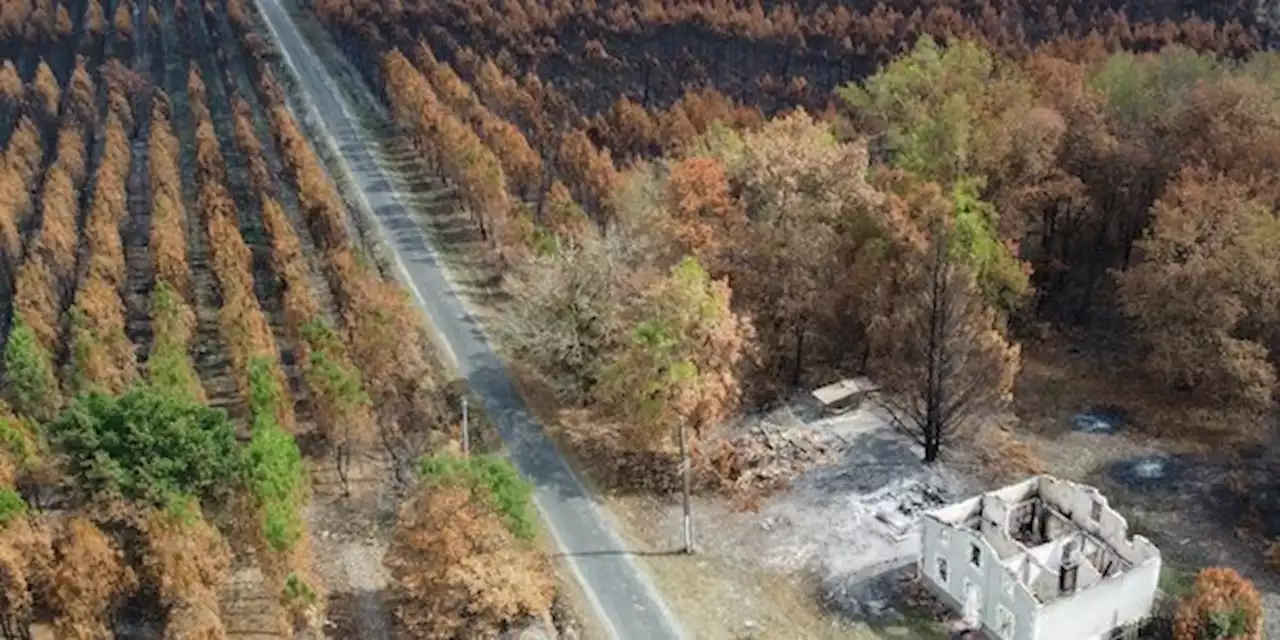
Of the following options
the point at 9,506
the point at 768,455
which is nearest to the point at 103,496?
the point at 9,506

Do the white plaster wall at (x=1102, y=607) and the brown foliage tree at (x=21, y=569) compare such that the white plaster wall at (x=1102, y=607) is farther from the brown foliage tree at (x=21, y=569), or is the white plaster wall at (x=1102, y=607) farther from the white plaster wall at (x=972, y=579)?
the brown foliage tree at (x=21, y=569)

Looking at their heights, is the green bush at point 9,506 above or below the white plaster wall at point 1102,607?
above

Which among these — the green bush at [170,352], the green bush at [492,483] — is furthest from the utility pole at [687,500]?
the green bush at [170,352]

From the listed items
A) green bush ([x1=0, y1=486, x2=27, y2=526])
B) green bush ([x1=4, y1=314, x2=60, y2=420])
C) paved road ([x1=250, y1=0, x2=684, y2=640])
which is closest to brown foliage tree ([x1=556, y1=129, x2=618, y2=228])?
paved road ([x1=250, y1=0, x2=684, y2=640])

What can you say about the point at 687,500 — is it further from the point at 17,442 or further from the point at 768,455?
the point at 17,442

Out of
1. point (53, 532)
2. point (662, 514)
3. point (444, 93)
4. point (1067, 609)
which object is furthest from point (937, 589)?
point (444, 93)

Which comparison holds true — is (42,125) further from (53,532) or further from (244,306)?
(53,532)

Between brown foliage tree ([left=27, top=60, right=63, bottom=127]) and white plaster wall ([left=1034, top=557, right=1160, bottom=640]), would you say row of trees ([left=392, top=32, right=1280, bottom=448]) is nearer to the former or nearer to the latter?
white plaster wall ([left=1034, top=557, right=1160, bottom=640])
